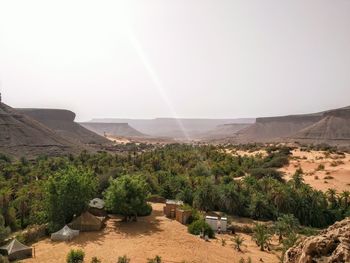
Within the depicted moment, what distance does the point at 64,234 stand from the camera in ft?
93.4

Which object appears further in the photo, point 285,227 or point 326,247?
point 285,227

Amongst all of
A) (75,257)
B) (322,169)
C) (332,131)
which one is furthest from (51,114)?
(75,257)

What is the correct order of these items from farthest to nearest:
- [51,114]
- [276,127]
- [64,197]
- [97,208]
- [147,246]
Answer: [276,127], [51,114], [97,208], [64,197], [147,246]

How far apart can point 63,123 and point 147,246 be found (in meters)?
131

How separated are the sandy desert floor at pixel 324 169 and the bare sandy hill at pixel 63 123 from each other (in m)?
85.7

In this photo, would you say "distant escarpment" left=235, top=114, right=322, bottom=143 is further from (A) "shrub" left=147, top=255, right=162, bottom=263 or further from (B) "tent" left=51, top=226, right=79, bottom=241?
(A) "shrub" left=147, top=255, right=162, bottom=263

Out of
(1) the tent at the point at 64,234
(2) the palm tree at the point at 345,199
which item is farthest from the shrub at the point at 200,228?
(2) the palm tree at the point at 345,199

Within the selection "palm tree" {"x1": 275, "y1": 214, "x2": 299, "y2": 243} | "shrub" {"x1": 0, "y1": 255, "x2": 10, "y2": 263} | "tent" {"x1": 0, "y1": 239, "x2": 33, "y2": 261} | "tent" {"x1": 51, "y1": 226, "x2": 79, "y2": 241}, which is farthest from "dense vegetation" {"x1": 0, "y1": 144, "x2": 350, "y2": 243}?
"palm tree" {"x1": 275, "y1": 214, "x2": 299, "y2": 243}

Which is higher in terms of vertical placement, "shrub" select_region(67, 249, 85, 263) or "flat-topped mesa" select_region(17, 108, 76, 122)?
"flat-topped mesa" select_region(17, 108, 76, 122)

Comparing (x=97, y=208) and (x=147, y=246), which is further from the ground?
(x=97, y=208)

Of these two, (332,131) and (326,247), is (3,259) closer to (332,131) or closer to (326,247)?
(326,247)

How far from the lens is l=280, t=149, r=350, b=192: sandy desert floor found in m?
51.2

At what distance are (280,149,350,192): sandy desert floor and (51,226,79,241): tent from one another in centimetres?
3477

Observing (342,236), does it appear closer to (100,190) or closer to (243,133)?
(100,190)
